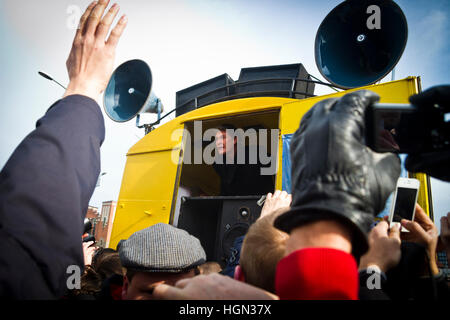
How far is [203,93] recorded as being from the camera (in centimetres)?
479

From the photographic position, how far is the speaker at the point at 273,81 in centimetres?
393

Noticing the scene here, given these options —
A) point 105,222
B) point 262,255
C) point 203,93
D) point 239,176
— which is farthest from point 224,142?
point 105,222

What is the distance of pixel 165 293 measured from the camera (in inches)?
25.3

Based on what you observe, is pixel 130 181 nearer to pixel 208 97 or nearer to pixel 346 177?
pixel 208 97

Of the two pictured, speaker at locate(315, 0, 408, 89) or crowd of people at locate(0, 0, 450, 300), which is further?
speaker at locate(315, 0, 408, 89)

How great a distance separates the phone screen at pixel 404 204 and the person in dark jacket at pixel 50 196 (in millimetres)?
1844

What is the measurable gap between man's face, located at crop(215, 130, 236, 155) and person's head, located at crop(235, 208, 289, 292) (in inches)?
121

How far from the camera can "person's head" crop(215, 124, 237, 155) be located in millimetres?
4059

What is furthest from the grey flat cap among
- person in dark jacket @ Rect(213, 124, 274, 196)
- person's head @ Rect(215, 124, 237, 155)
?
person in dark jacket @ Rect(213, 124, 274, 196)

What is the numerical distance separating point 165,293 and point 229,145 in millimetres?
3644

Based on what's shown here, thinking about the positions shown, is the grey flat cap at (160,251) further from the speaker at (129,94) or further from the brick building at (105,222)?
the brick building at (105,222)

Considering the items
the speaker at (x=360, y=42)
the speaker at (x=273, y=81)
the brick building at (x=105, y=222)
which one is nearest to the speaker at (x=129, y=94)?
the speaker at (x=273, y=81)

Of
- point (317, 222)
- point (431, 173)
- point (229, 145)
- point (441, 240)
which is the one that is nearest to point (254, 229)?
point (317, 222)

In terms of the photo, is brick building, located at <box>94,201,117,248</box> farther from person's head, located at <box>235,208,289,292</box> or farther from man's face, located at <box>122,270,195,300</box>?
person's head, located at <box>235,208,289,292</box>
